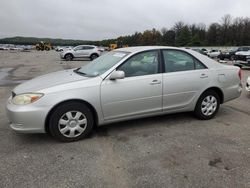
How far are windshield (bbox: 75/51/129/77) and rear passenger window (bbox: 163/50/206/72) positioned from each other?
2.50ft

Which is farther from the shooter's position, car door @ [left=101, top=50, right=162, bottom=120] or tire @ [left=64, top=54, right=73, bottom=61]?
tire @ [left=64, top=54, right=73, bottom=61]

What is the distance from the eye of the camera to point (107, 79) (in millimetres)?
4375

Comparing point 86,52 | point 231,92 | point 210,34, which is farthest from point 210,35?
point 231,92

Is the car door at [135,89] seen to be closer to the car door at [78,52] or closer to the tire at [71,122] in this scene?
the tire at [71,122]

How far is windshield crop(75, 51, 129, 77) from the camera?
464 cm

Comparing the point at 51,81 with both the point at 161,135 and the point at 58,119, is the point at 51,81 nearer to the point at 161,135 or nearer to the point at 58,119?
the point at 58,119

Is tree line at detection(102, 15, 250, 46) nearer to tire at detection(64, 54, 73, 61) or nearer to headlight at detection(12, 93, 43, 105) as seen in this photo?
tire at detection(64, 54, 73, 61)

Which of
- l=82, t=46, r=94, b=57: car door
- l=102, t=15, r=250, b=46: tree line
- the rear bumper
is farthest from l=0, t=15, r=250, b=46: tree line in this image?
the rear bumper

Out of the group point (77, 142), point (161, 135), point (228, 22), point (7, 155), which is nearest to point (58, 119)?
point (77, 142)

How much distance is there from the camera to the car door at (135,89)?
4371mm

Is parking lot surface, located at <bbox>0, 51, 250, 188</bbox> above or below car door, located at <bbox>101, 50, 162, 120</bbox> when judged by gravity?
below

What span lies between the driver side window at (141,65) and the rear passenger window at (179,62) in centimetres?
22

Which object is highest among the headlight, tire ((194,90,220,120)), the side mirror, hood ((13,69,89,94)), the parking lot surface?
the side mirror

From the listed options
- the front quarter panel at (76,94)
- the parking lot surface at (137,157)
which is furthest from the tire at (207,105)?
the front quarter panel at (76,94)
